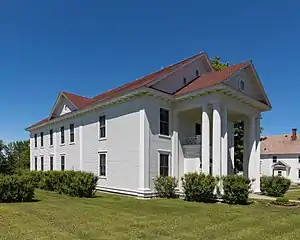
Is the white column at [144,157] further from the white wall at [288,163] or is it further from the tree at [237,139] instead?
the white wall at [288,163]

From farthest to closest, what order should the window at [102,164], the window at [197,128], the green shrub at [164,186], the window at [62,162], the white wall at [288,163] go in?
the white wall at [288,163] < the window at [62,162] < the window at [102,164] < the window at [197,128] < the green shrub at [164,186]

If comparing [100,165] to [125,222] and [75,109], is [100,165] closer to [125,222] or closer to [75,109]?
[75,109]

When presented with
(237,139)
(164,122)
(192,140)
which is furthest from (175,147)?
(237,139)

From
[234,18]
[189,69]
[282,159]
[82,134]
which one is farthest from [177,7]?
[282,159]

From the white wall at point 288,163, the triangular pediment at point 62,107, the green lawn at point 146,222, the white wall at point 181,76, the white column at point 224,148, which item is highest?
the white wall at point 181,76

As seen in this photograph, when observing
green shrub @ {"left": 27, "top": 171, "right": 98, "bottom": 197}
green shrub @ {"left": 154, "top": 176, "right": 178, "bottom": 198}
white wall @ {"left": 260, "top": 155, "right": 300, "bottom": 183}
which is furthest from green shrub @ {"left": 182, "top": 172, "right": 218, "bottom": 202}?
white wall @ {"left": 260, "top": 155, "right": 300, "bottom": 183}

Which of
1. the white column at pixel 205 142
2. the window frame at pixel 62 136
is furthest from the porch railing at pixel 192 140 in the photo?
the window frame at pixel 62 136

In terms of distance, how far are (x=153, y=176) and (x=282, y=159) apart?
42.7 meters

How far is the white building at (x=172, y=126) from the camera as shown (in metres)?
17.2

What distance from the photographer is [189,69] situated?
20.8 meters

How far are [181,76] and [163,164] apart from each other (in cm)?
600

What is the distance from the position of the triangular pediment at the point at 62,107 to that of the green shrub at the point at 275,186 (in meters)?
16.1

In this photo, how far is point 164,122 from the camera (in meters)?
18.9

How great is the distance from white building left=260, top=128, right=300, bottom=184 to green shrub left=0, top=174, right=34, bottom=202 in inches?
1679
